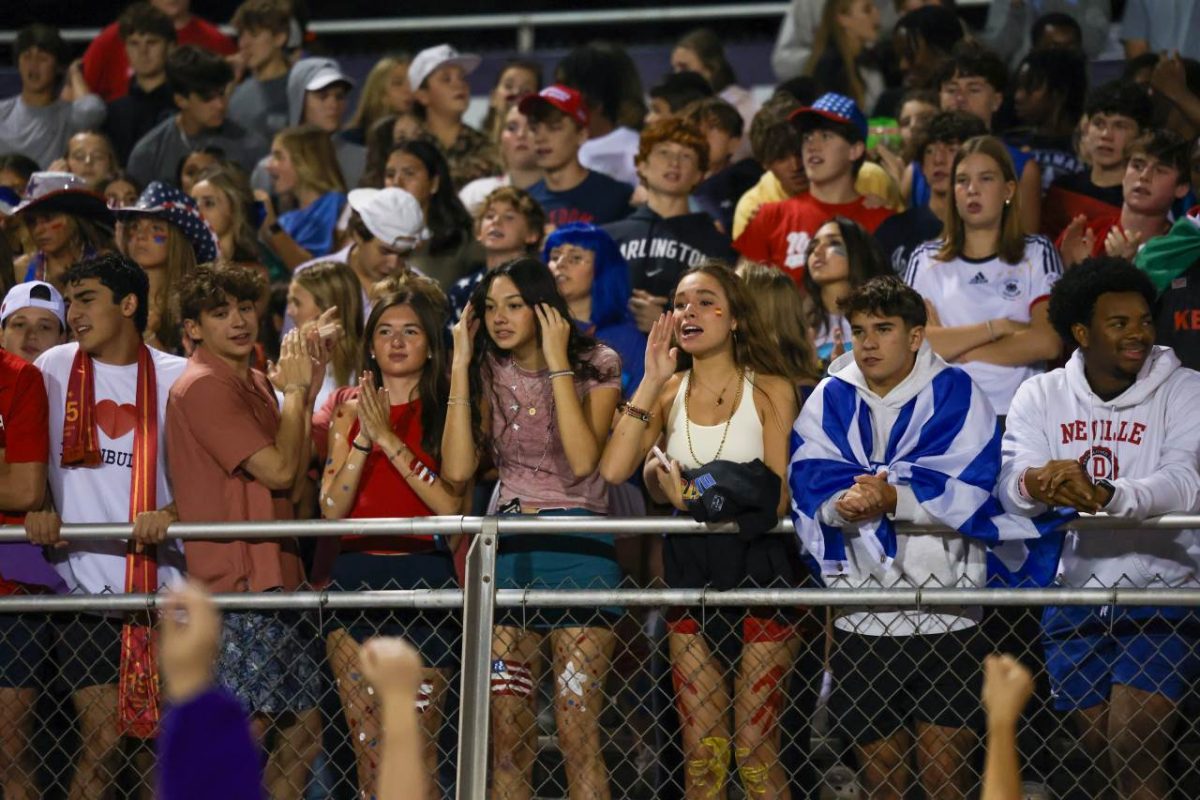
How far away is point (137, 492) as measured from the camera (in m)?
5.77

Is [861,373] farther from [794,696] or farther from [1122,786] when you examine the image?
[1122,786]

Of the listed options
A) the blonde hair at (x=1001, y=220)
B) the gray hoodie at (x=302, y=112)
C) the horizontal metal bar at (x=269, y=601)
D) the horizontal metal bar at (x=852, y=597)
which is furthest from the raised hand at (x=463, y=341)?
the gray hoodie at (x=302, y=112)

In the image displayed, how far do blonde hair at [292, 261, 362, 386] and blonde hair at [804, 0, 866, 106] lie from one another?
158 inches

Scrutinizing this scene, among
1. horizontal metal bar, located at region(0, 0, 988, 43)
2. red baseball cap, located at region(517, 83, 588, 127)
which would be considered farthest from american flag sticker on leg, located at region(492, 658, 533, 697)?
horizontal metal bar, located at region(0, 0, 988, 43)

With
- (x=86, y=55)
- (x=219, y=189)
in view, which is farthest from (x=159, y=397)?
(x=86, y=55)

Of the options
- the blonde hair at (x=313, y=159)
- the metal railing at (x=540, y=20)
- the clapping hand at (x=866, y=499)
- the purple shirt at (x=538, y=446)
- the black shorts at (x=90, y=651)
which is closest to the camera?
the clapping hand at (x=866, y=499)

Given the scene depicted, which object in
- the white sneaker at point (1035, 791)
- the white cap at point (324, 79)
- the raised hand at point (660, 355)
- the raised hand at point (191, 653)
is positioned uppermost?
the white cap at point (324, 79)

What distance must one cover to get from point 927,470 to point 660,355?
0.96 m

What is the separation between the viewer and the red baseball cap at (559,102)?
8.28 metres

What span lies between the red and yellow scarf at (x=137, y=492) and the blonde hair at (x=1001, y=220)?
2930mm

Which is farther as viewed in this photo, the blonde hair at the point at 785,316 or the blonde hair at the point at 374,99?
the blonde hair at the point at 374,99

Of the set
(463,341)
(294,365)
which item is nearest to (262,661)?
(294,365)

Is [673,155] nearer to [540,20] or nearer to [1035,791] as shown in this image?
[1035,791]

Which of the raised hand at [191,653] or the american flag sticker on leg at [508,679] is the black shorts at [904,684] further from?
the raised hand at [191,653]
